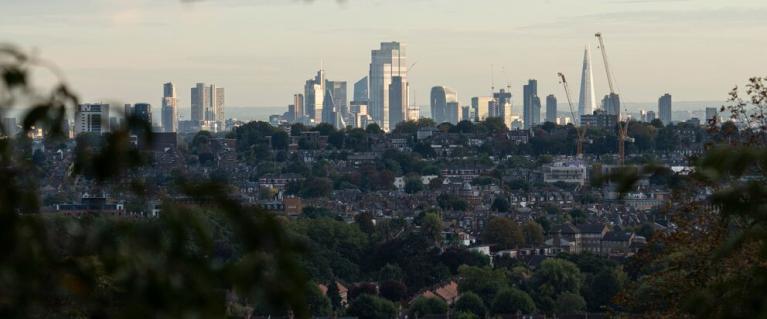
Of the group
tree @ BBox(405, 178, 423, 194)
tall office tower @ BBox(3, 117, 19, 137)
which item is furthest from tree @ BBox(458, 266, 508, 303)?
tree @ BBox(405, 178, 423, 194)

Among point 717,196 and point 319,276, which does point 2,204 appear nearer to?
point 717,196

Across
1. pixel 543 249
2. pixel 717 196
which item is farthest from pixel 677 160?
pixel 717 196

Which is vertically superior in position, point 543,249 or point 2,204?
point 2,204

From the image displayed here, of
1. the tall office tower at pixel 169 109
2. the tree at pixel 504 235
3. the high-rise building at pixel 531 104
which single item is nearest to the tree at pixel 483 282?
the tree at pixel 504 235

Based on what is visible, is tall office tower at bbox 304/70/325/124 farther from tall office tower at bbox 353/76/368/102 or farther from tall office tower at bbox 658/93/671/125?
tall office tower at bbox 658/93/671/125

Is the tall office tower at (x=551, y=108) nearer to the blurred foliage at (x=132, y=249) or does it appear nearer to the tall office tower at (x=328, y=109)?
the tall office tower at (x=328, y=109)

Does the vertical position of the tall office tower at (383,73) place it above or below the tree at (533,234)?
above
